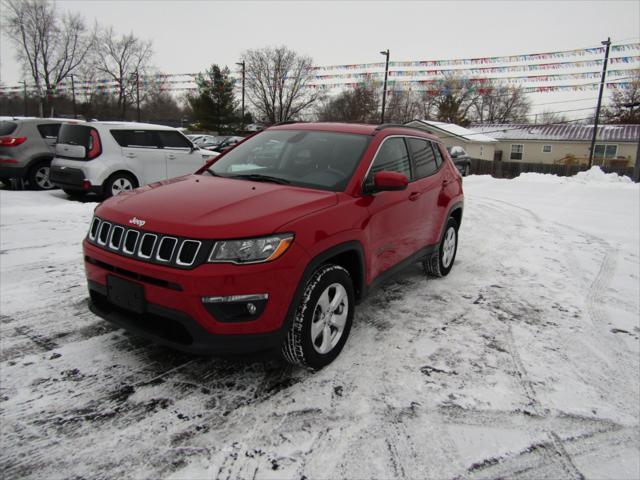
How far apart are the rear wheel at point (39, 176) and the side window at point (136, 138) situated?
2.36 meters

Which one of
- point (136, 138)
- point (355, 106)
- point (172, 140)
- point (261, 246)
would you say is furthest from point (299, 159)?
point (355, 106)

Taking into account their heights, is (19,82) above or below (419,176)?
above

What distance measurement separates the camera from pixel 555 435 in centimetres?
260

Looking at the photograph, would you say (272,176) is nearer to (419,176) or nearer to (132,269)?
(132,269)

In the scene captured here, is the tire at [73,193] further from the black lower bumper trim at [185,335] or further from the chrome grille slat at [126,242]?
the black lower bumper trim at [185,335]

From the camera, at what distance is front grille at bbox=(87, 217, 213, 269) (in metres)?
2.49

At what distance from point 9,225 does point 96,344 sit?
4690mm

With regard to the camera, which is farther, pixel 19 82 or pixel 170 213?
pixel 19 82

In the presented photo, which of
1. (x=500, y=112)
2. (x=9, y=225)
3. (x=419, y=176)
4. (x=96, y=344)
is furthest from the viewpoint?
(x=500, y=112)

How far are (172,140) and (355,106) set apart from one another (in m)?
47.1

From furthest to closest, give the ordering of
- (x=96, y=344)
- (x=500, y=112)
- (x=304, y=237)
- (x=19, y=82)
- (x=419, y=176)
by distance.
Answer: (x=500, y=112), (x=19, y=82), (x=419, y=176), (x=96, y=344), (x=304, y=237)

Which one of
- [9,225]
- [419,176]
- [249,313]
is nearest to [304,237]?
[249,313]

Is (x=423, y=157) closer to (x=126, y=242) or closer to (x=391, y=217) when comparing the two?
(x=391, y=217)

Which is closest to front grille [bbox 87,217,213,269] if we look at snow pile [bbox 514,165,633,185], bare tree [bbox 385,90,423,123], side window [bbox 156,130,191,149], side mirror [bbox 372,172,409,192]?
side mirror [bbox 372,172,409,192]
